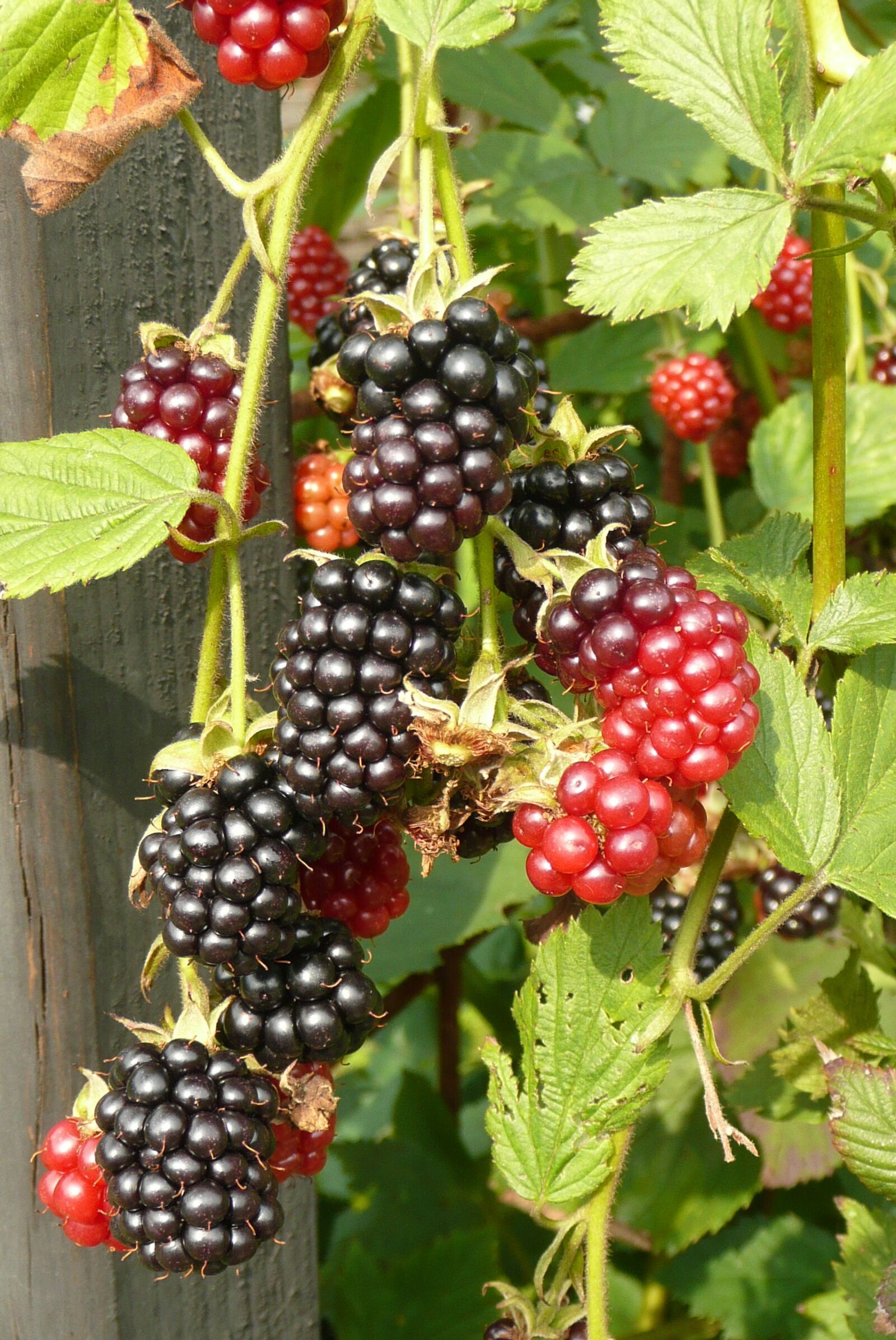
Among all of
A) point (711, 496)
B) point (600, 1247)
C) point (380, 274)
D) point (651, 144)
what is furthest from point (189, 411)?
point (651, 144)

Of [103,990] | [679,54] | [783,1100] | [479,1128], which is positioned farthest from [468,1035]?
[679,54]

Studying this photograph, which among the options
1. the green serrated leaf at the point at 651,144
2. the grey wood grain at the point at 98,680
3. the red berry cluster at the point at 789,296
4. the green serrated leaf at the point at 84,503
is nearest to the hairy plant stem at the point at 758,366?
the red berry cluster at the point at 789,296

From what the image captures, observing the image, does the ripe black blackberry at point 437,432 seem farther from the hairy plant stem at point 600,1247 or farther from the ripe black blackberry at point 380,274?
the hairy plant stem at point 600,1247

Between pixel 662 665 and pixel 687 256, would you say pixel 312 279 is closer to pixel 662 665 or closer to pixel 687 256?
pixel 687 256

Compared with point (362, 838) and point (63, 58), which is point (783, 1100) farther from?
point (63, 58)

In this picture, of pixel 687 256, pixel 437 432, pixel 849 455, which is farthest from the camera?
pixel 849 455

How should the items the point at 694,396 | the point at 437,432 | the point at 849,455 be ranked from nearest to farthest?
the point at 437,432, the point at 849,455, the point at 694,396
